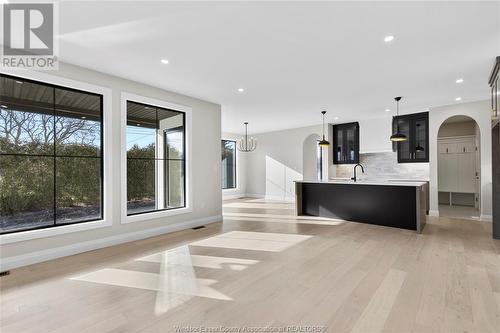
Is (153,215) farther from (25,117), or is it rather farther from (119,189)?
(25,117)

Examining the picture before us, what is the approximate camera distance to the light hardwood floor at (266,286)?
196 cm

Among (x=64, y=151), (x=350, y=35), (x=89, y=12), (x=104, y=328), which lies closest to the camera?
(x=104, y=328)

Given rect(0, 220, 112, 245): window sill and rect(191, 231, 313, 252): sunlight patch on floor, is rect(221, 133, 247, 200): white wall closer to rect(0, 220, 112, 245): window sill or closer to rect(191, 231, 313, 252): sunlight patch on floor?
rect(191, 231, 313, 252): sunlight patch on floor

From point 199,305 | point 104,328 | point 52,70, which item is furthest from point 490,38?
point 52,70

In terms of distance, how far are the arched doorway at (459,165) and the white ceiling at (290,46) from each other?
2842mm

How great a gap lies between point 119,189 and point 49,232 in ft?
3.51

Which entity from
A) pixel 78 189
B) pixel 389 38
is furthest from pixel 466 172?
pixel 78 189

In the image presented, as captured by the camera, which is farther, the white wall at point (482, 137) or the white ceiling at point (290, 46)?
the white wall at point (482, 137)

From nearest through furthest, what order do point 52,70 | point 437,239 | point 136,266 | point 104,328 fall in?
point 104,328, point 136,266, point 52,70, point 437,239

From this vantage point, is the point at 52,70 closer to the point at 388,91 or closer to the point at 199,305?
the point at 199,305

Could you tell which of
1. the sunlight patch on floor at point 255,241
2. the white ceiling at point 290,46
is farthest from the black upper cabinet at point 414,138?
the sunlight patch on floor at point 255,241

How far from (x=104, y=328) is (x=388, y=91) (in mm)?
5754

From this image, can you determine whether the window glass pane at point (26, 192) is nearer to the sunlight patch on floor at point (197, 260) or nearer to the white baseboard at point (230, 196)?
the sunlight patch on floor at point (197, 260)

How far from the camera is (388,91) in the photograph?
494 centimetres
